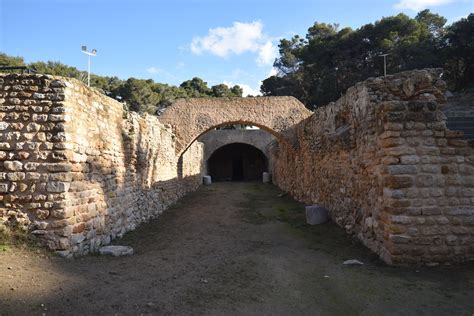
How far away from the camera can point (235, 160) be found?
92.0 ft

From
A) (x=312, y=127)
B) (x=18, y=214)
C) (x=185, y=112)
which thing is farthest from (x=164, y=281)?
(x=185, y=112)

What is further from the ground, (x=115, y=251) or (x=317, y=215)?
(x=317, y=215)

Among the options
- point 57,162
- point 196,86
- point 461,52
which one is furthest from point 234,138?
point 57,162

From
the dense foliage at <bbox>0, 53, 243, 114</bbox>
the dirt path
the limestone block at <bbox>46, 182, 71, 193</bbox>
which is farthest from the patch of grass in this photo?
the dense foliage at <bbox>0, 53, 243, 114</bbox>

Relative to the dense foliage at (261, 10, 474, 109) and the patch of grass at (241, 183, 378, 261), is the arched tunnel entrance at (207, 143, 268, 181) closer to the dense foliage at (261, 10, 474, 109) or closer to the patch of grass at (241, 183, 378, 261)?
the dense foliage at (261, 10, 474, 109)

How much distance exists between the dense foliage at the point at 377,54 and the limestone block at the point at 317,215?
1614 centimetres

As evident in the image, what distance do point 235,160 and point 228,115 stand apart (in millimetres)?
16861

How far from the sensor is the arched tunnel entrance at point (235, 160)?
27594mm

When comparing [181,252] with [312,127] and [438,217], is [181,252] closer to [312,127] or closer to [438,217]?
[438,217]

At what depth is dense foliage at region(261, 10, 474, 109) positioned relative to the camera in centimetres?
1945

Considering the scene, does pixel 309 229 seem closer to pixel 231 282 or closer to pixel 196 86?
pixel 231 282

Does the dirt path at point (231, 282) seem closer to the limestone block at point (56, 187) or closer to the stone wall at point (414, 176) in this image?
the stone wall at point (414, 176)

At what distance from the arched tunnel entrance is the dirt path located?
2186cm

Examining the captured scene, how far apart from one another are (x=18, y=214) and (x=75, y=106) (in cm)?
148
